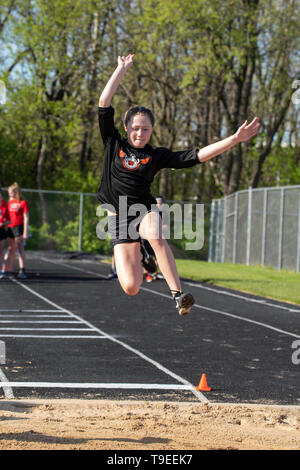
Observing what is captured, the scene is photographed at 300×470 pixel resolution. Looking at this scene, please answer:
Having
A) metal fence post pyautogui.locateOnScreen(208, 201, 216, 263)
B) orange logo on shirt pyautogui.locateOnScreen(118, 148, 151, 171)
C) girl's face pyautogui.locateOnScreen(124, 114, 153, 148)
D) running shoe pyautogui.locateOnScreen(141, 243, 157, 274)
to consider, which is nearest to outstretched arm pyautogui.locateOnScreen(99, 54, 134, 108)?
girl's face pyautogui.locateOnScreen(124, 114, 153, 148)

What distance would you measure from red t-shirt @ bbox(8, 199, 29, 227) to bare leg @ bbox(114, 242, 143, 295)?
36.9 feet

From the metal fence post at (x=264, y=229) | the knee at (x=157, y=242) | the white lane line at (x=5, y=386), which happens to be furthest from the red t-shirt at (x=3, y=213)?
the metal fence post at (x=264, y=229)

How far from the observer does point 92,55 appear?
36719 millimetres

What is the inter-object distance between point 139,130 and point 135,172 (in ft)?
1.21

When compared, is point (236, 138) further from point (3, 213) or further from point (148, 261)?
point (3, 213)

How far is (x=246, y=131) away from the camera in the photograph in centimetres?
610

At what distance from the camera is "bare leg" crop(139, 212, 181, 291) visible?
639 cm

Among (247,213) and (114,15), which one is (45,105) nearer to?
(114,15)

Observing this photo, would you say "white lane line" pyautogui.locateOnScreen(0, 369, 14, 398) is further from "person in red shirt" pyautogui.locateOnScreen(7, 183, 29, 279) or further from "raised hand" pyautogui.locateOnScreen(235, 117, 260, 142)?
"person in red shirt" pyautogui.locateOnScreen(7, 183, 29, 279)

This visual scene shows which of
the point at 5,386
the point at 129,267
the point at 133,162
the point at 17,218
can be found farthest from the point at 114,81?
the point at 17,218

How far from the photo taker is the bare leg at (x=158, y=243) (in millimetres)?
6387

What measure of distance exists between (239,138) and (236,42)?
28.4 metres

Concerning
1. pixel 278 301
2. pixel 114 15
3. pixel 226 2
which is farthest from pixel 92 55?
pixel 278 301

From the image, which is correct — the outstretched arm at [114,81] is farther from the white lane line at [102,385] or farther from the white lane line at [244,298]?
the white lane line at [244,298]
